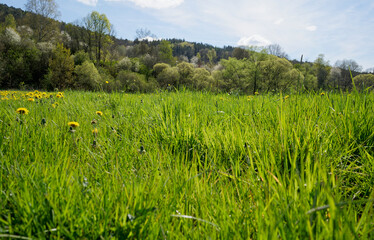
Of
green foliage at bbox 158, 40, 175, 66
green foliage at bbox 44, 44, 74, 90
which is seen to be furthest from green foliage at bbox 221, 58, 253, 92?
green foliage at bbox 158, 40, 175, 66

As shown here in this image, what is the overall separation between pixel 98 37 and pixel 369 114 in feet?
259

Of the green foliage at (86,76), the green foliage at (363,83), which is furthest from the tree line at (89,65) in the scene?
the green foliage at (363,83)

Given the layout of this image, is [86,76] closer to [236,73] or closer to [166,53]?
[236,73]

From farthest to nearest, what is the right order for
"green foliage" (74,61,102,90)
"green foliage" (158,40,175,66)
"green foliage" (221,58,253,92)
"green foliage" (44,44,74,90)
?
"green foliage" (158,40,175,66) → "green foliage" (221,58,253,92) → "green foliage" (74,61,102,90) → "green foliage" (44,44,74,90)

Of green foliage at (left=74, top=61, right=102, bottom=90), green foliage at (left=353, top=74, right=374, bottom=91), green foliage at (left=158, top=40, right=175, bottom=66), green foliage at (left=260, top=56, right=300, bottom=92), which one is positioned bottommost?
green foliage at (left=353, top=74, right=374, bottom=91)

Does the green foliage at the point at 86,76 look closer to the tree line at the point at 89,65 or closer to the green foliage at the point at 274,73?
the tree line at the point at 89,65

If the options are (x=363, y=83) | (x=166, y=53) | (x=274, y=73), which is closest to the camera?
(x=363, y=83)

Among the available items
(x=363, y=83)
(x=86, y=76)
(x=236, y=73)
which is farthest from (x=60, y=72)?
(x=363, y=83)

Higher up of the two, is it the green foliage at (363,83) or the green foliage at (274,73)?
the green foliage at (274,73)

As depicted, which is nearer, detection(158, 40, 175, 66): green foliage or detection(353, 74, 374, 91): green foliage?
detection(353, 74, 374, 91): green foliage

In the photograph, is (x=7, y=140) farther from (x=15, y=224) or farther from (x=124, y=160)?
(x=15, y=224)

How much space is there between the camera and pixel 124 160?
1753 mm

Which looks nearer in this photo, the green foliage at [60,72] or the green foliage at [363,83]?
the green foliage at [363,83]

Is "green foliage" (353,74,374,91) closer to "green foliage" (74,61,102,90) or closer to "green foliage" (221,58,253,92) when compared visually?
"green foliage" (74,61,102,90)
